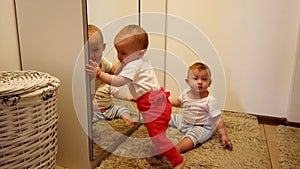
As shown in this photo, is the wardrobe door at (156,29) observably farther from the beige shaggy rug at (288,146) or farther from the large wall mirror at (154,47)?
the beige shaggy rug at (288,146)

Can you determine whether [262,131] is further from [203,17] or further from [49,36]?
[49,36]

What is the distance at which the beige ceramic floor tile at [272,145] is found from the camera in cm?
115

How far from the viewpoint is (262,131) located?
142cm

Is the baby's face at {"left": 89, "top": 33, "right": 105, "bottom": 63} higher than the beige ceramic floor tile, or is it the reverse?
the baby's face at {"left": 89, "top": 33, "right": 105, "bottom": 63}

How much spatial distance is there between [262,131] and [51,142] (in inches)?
38.5

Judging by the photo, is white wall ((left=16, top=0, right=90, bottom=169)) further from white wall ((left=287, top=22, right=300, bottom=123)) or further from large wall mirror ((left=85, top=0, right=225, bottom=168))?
white wall ((left=287, top=22, right=300, bottom=123))

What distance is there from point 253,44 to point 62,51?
0.94 m

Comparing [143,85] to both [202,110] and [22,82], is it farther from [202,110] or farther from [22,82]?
[22,82]

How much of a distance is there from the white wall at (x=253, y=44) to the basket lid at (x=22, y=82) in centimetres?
90

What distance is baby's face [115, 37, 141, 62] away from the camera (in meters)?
1.13

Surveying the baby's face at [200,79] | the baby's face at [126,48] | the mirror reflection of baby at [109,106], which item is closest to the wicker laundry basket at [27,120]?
the mirror reflection of baby at [109,106]

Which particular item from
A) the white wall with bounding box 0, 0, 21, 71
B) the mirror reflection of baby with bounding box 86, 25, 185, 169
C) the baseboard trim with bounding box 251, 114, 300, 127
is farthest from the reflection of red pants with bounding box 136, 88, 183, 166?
the baseboard trim with bounding box 251, 114, 300, 127

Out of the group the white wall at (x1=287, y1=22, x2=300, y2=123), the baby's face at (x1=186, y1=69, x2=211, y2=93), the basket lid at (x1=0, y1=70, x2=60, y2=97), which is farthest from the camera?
the white wall at (x1=287, y1=22, x2=300, y2=123)

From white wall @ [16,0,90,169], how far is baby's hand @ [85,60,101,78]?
0.02m
